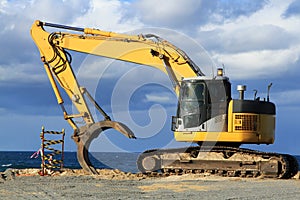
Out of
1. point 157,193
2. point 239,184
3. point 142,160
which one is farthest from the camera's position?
point 142,160

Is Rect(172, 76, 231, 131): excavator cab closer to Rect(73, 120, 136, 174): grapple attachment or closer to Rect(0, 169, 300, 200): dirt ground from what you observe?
Rect(0, 169, 300, 200): dirt ground

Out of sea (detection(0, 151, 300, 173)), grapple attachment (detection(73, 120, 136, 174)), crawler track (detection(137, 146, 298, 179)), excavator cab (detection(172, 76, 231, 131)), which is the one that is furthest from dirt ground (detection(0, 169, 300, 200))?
sea (detection(0, 151, 300, 173))

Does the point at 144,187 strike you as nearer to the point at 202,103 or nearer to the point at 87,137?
the point at 202,103

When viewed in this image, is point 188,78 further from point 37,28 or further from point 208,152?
point 37,28

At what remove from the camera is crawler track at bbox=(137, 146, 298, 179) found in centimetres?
2088

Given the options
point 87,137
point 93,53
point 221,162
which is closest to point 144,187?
point 221,162

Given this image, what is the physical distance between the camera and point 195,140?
2169 centimetres

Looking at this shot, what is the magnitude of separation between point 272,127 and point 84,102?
702 centimetres

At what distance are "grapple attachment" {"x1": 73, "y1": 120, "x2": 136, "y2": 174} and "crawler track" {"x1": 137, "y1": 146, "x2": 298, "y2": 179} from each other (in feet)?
5.88

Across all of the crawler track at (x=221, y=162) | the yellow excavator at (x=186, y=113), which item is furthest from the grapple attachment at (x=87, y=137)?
the crawler track at (x=221, y=162)

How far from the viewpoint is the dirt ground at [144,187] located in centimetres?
1573

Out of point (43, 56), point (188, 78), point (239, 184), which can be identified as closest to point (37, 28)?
point (43, 56)

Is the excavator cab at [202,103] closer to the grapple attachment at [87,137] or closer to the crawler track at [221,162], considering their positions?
the crawler track at [221,162]

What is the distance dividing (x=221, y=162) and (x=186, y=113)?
2.06m
